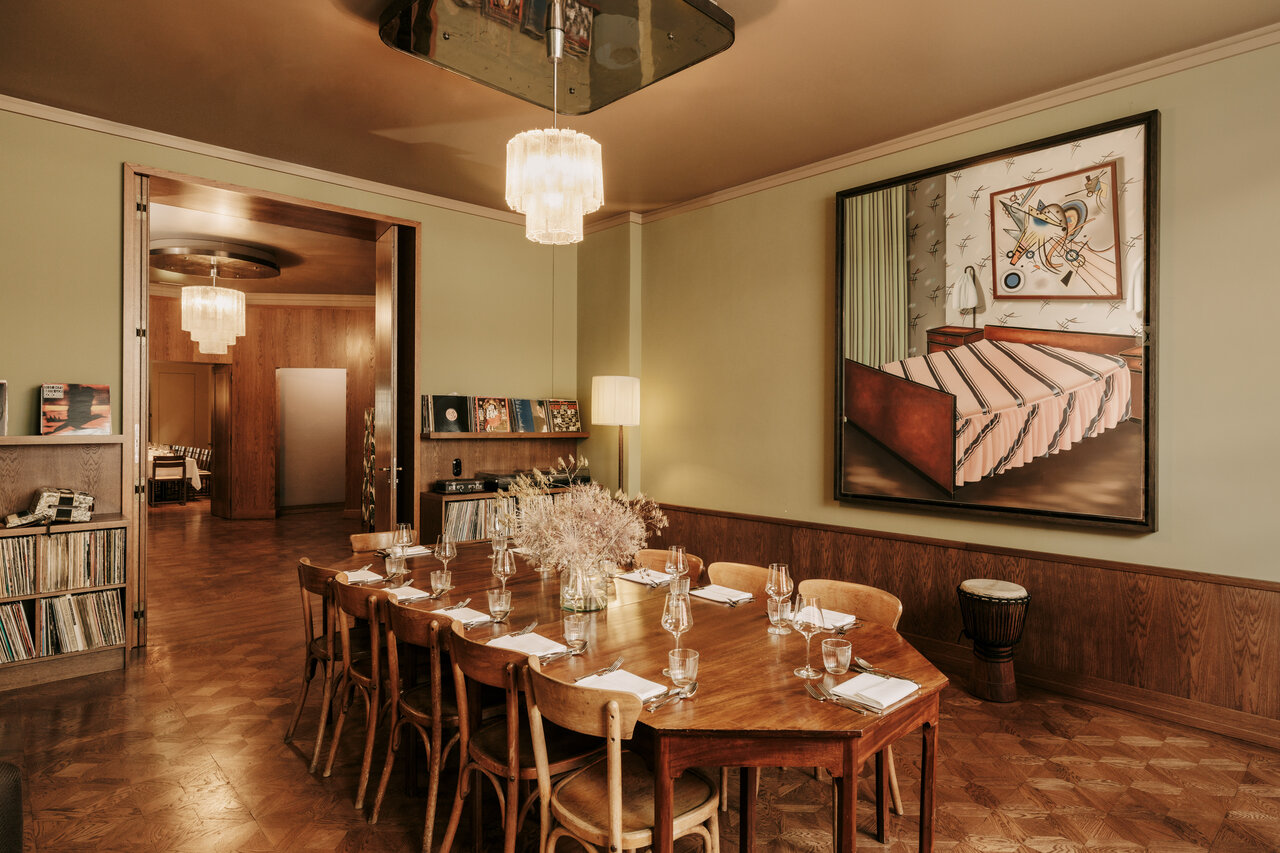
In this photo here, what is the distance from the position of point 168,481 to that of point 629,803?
1340cm

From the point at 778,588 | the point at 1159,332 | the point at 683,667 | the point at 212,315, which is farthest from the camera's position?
the point at 212,315

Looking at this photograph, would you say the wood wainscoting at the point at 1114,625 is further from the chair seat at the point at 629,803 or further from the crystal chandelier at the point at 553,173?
the crystal chandelier at the point at 553,173

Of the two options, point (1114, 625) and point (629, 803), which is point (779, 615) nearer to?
point (629, 803)

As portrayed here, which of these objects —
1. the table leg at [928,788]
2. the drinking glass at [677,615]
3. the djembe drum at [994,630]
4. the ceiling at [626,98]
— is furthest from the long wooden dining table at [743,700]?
the ceiling at [626,98]

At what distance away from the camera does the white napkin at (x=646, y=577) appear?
336cm

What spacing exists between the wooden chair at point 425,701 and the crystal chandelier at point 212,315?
6932 mm

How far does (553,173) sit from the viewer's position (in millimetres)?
3084

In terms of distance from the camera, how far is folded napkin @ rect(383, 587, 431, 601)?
9.59 ft

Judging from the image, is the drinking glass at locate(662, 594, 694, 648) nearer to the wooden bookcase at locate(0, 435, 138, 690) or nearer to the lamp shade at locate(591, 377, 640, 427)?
the lamp shade at locate(591, 377, 640, 427)

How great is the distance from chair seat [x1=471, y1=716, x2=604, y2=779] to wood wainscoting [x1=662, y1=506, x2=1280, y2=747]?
2818mm

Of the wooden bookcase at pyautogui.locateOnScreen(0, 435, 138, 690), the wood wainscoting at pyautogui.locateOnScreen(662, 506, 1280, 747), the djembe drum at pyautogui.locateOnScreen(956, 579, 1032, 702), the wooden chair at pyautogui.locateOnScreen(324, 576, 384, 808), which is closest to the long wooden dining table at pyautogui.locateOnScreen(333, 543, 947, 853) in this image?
the wooden chair at pyautogui.locateOnScreen(324, 576, 384, 808)

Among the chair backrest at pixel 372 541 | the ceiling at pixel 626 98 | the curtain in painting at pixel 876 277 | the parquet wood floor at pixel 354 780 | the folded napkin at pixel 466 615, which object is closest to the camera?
the parquet wood floor at pixel 354 780

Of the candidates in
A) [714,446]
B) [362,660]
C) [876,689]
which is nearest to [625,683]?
[876,689]

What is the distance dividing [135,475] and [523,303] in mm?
3250
